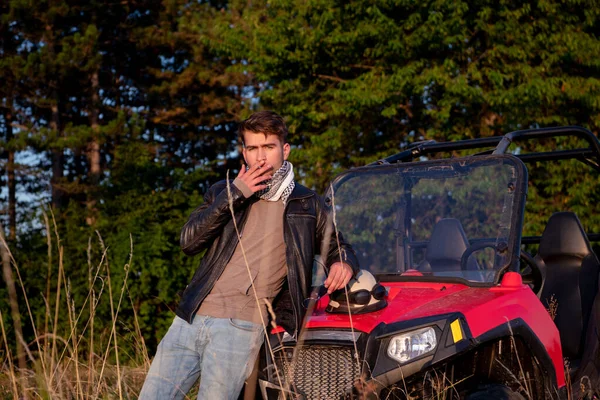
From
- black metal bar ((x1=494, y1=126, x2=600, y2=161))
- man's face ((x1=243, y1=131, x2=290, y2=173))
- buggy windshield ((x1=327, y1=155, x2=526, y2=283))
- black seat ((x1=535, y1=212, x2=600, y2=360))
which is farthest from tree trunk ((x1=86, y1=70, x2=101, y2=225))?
man's face ((x1=243, y1=131, x2=290, y2=173))

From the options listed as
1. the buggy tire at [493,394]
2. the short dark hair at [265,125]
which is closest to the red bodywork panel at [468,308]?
the buggy tire at [493,394]

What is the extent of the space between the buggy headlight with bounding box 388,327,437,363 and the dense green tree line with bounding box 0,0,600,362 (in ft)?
25.5

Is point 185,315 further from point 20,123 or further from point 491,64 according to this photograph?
point 20,123

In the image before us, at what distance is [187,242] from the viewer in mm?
3387

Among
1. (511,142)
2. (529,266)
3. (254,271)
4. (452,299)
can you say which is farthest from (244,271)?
(511,142)

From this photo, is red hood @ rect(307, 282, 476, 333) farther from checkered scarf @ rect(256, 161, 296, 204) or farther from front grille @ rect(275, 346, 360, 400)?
checkered scarf @ rect(256, 161, 296, 204)

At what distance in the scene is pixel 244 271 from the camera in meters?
3.32

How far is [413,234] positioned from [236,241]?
1565 mm

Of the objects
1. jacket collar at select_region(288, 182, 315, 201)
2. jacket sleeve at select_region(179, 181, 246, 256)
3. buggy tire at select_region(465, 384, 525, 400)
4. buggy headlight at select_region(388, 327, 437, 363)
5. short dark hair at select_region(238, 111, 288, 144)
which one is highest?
short dark hair at select_region(238, 111, 288, 144)

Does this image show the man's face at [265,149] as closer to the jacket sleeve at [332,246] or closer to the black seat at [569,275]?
the jacket sleeve at [332,246]

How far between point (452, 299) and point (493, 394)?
487 millimetres

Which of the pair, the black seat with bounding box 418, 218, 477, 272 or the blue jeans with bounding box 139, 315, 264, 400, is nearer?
the blue jeans with bounding box 139, 315, 264, 400

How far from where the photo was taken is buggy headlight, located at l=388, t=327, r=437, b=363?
3350mm

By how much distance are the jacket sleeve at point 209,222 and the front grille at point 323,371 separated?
0.58m
